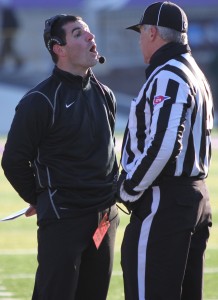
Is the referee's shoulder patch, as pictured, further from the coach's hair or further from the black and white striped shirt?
the coach's hair

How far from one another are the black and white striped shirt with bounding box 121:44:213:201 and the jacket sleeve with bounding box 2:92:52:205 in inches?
18.1

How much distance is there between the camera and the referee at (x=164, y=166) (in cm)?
466

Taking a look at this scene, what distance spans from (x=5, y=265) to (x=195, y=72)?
4033 millimetres

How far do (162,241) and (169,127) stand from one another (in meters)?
0.56

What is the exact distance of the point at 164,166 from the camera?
4.70 metres

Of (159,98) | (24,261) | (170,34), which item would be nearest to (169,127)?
Answer: (159,98)

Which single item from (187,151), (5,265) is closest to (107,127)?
(187,151)

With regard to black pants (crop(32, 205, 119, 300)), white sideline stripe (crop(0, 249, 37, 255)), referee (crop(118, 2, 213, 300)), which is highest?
referee (crop(118, 2, 213, 300))

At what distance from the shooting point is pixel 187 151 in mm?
4762

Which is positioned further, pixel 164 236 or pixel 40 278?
pixel 40 278

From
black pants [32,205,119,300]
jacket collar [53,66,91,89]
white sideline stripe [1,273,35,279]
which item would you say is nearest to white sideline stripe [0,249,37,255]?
white sideline stripe [1,273,35,279]

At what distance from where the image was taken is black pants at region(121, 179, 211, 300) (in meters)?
4.74

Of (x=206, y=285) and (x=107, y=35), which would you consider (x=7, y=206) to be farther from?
(x=107, y=35)

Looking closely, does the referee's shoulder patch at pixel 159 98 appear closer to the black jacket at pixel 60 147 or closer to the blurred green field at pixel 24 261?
the black jacket at pixel 60 147
